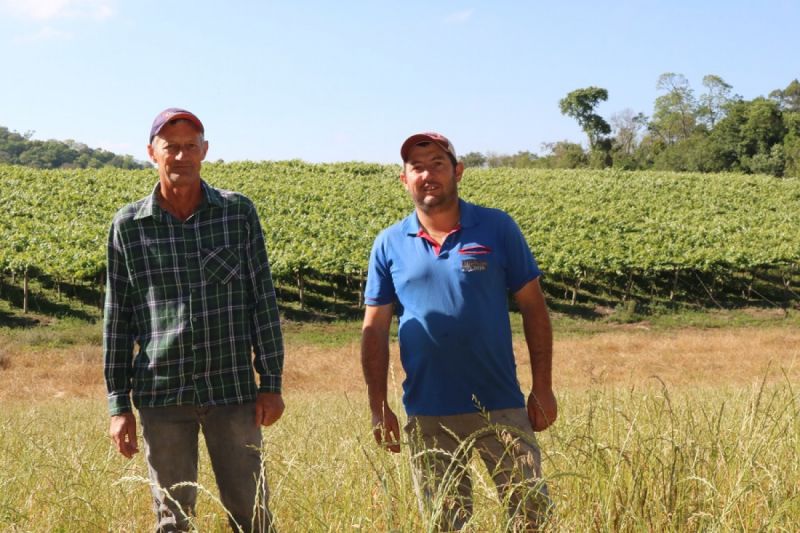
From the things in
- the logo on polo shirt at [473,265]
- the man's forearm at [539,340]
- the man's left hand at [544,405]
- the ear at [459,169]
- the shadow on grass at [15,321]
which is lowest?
the shadow on grass at [15,321]

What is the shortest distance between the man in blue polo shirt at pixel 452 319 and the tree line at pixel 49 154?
95.7 metres

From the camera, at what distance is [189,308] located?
3098mm

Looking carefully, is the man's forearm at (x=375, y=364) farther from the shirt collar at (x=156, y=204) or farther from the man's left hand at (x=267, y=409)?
the shirt collar at (x=156, y=204)

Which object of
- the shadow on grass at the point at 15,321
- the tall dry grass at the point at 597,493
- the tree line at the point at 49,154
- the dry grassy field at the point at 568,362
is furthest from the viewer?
the tree line at the point at 49,154

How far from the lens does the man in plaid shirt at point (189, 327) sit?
3.04 meters

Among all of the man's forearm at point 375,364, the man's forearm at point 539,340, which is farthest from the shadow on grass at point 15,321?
the man's forearm at point 539,340

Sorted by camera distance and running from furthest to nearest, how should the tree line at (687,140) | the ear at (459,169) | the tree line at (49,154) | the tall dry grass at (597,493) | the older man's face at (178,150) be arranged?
the tree line at (49,154) < the tree line at (687,140) < the ear at (459,169) < the older man's face at (178,150) < the tall dry grass at (597,493)

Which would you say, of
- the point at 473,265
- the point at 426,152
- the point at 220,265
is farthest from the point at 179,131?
the point at 473,265

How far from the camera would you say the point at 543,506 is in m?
2.51

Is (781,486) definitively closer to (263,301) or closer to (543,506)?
(543,506)

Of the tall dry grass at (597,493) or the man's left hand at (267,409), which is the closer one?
the tall dry grass at (597,493)

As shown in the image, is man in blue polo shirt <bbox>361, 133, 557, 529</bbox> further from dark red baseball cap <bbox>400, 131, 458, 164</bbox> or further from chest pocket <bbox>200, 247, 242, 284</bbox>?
chest pocket <bbox>200, 247, 242, 284</bbox>

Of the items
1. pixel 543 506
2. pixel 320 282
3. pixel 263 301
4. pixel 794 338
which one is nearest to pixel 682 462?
pixel 543 506

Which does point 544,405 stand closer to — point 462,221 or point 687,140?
point 462,221
